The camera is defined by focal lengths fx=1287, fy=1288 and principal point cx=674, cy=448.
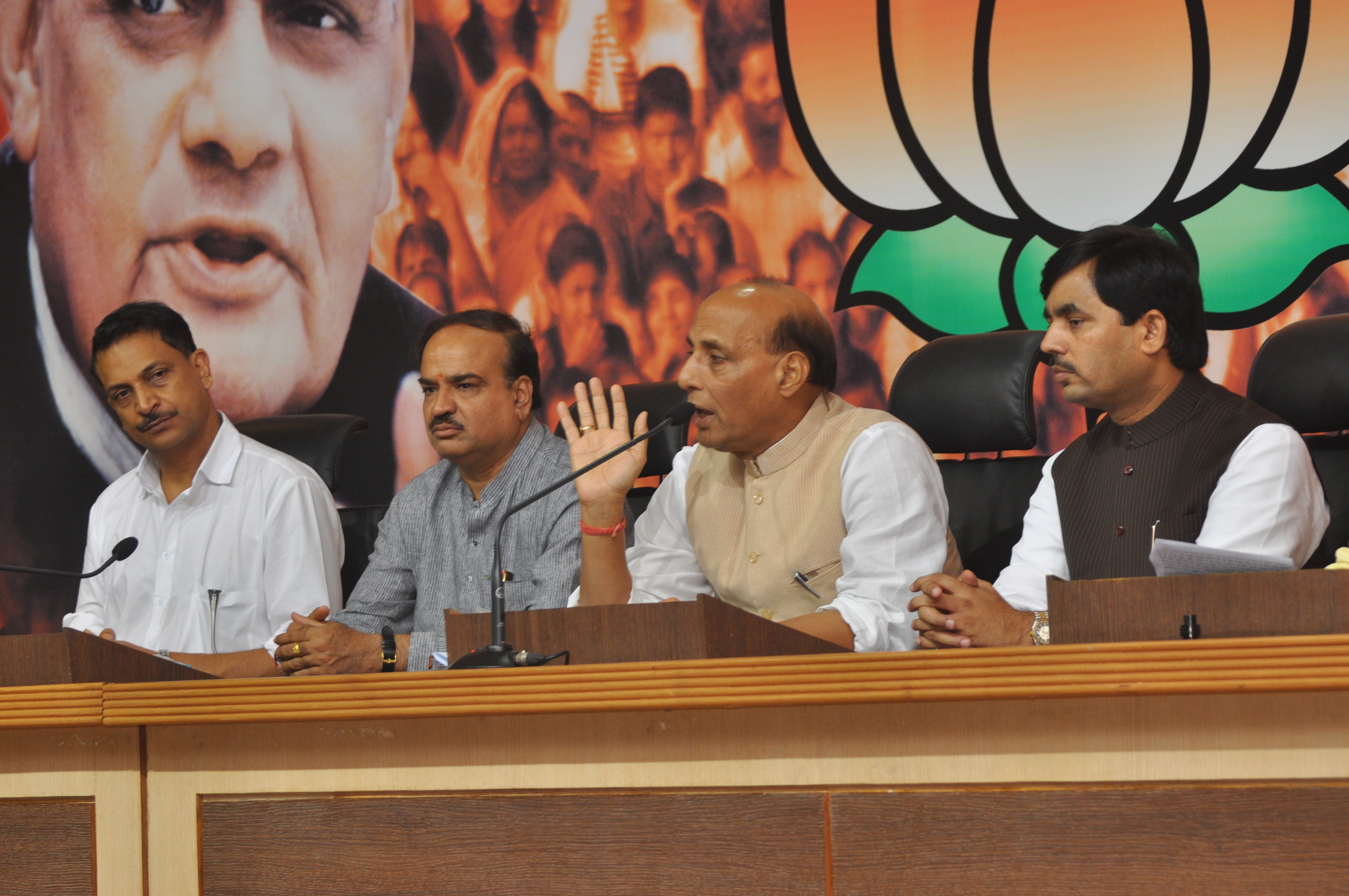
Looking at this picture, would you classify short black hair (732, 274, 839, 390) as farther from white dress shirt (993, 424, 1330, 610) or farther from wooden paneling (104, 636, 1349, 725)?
wooden paneling (104, 636, 1349, 725)

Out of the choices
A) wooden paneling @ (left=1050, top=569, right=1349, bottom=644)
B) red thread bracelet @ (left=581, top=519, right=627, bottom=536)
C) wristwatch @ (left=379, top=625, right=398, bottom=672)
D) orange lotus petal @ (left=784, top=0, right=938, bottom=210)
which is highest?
orange lotus petal @ (left=784, top=0, right=938, bottom=210)

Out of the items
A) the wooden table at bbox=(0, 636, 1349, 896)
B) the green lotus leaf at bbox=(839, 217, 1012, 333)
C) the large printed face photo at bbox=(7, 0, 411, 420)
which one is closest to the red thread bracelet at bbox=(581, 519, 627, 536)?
the wooden table at bbox=(0, 636, 1349, 896)

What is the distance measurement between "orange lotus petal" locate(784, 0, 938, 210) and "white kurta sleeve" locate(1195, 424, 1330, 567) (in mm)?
1340

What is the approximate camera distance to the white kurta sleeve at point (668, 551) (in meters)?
2.27

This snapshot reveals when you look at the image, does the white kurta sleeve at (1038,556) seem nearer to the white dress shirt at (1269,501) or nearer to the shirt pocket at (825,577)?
the white dress shirt at (1269,501)

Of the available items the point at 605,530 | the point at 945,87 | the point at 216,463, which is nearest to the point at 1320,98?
the point at 945,87

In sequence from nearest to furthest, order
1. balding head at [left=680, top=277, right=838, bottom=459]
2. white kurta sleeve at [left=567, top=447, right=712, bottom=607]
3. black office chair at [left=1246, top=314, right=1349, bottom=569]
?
black office chair at [left=1246, top=314, right=1349, bottom=569] → balding head at [left=680, top=277, right=838, bottom=459] → white kurta sleeve at [left=567, top=447, right=712, bottom=607]

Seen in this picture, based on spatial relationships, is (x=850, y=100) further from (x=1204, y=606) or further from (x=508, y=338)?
(x=1204, y=606)

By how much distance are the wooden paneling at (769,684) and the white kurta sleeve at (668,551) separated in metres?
0.98

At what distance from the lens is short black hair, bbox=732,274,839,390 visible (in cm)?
219

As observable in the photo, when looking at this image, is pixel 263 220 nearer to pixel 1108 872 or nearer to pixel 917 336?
pixel 917 336

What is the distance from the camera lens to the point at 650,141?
3.29 metres

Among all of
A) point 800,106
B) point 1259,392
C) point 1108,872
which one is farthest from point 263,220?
point 1108,872

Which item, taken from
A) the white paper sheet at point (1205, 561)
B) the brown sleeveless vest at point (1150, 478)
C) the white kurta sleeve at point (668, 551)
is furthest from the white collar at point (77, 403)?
the white paper sheet at point (1205, 561)
